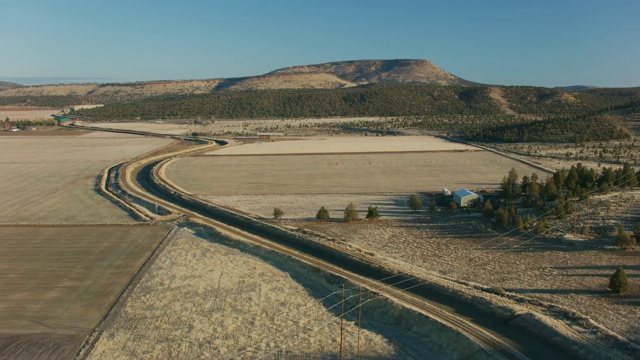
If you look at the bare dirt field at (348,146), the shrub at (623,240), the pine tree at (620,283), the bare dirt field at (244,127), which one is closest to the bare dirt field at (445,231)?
the pine tree at (620,283)

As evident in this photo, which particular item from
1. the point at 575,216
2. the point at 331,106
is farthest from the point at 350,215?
the point at 331,106

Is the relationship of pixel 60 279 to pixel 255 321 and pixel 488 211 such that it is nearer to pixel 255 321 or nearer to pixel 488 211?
pixel 255 321

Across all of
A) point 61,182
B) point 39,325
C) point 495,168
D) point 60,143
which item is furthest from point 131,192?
point 60,143

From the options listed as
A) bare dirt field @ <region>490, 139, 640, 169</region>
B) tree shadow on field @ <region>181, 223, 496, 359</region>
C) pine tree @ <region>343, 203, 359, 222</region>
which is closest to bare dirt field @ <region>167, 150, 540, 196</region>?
bare dirt field @ <region>490, 139, 640, 169</region>

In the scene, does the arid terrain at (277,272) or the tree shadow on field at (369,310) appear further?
the arid terrain at (277,272)

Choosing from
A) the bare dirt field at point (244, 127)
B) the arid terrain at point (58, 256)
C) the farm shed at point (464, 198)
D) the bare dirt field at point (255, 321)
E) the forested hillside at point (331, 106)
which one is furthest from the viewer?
the forested hillside at point (331, 106)

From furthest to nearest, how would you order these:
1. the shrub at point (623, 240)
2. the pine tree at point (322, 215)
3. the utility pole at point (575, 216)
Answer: the pine tree at point (322, 215) → the utility pole at point (575, 216) → the shrub at point (623, 240)

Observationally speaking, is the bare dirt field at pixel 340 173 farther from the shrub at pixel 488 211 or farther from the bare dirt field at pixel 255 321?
the bare dirt field at pixel 255 321
